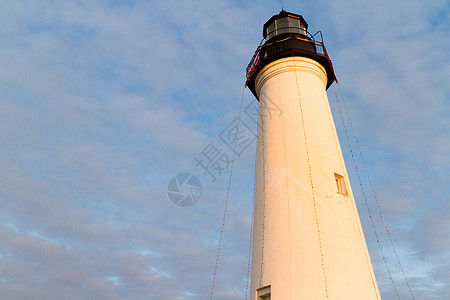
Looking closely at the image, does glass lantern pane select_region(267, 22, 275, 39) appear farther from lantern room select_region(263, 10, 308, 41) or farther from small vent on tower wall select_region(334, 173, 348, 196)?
small vent on tower wall select_region(334, 173, 348, 196)

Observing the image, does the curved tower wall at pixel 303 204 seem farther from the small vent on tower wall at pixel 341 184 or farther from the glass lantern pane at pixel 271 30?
the glass lantern pane at pixel 271 30

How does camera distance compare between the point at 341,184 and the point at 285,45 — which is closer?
the point at 341,184

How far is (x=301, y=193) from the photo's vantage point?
852cm

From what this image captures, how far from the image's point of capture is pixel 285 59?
11.1 m

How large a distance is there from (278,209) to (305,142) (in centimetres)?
211

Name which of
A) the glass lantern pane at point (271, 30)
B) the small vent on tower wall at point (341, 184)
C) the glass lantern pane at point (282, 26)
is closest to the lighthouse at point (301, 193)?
the small vent on tower wall at point (341, 184)

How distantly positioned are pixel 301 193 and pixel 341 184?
4.70 ft

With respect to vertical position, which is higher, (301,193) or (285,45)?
(285,45)

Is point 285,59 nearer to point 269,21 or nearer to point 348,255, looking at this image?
point 269,21

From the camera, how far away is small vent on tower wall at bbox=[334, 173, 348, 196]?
29.6 ft

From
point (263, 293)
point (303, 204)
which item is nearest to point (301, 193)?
point (303, 204)

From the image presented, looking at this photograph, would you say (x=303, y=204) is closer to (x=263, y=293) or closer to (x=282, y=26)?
(x=263, y=293)

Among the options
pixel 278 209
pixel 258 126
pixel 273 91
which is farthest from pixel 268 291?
pixel 273 91

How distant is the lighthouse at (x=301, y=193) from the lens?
7473mm
